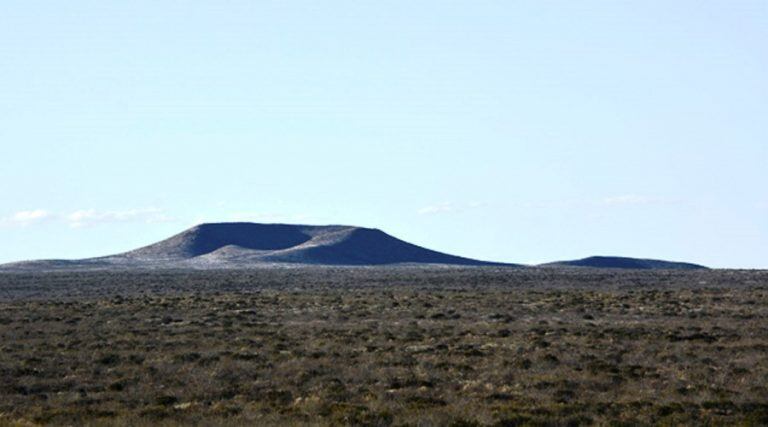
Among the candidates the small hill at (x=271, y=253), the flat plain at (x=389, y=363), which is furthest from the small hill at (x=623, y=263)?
the flat plain at (x=389, y=363)

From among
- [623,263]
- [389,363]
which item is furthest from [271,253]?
[389,363]

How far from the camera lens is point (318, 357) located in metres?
32.9

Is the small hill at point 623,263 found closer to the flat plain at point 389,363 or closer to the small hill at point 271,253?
the small hill at point 271,253

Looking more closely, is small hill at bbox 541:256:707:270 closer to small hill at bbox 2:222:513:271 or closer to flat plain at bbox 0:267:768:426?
small hill at bbox 2:222:513:271

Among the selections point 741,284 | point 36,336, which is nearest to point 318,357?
point 36,336

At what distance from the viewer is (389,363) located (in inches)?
1231

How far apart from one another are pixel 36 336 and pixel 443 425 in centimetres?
2359

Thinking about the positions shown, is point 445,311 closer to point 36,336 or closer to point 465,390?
point 36,336

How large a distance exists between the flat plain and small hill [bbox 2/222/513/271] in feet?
363

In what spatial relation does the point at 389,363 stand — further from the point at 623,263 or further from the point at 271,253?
the point at 623,263

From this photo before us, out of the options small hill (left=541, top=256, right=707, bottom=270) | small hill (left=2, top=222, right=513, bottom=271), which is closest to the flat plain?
small hill (left=2, top=222, right=513, bottom=271)

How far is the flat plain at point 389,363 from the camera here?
2289 cm

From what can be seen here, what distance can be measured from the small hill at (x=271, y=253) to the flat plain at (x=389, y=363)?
363 feet

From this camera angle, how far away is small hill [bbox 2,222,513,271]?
16912 cm
